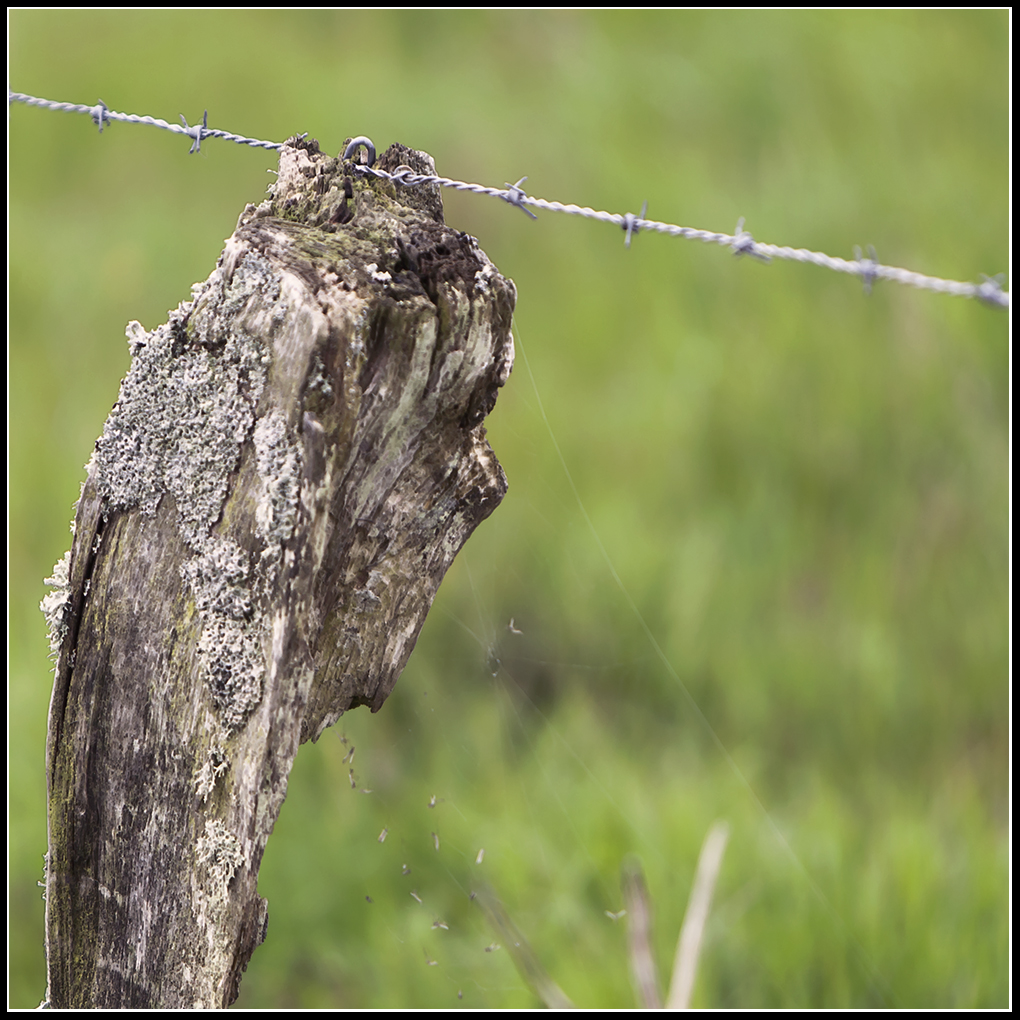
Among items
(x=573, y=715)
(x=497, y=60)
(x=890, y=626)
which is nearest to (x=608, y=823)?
(x=573, y=715)

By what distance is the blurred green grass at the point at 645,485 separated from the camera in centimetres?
267

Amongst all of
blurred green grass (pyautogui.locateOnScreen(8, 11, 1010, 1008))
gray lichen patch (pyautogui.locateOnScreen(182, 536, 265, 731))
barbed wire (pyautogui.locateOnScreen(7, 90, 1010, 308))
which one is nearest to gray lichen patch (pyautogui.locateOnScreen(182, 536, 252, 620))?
gray lichen patch (pyautogui.locateOnScreen(182, 536, 265, 731))

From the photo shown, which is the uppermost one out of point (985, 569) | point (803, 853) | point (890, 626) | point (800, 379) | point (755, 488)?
point (800, 379)

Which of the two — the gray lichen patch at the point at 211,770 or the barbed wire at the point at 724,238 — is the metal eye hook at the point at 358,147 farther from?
the gray lichen patch at the point at 211,770

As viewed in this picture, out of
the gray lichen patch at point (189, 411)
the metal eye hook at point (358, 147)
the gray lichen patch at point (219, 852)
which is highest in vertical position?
the metal eye hook at point (358, 147)

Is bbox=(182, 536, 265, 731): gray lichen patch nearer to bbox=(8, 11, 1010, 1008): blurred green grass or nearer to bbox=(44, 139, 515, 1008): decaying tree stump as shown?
bbox=(44, 139, 515, 1008): decaying tree stump

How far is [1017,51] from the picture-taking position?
478 centimetres

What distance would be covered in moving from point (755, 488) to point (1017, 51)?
9.92ft

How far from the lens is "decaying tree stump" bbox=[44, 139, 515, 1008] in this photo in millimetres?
1001

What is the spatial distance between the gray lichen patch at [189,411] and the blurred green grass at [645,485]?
709 millimetres

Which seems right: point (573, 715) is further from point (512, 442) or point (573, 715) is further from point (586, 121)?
point (586, 121)

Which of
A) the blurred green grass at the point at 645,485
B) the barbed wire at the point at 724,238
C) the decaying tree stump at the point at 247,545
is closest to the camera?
the decaying tree stump at the point at 247,545

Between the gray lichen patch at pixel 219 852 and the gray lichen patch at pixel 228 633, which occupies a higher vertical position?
the gray lichen patch at pixel 228 633

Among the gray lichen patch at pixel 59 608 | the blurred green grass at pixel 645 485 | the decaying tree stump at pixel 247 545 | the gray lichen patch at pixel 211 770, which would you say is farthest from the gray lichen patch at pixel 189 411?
the blurred green grass at pixel 645 485
